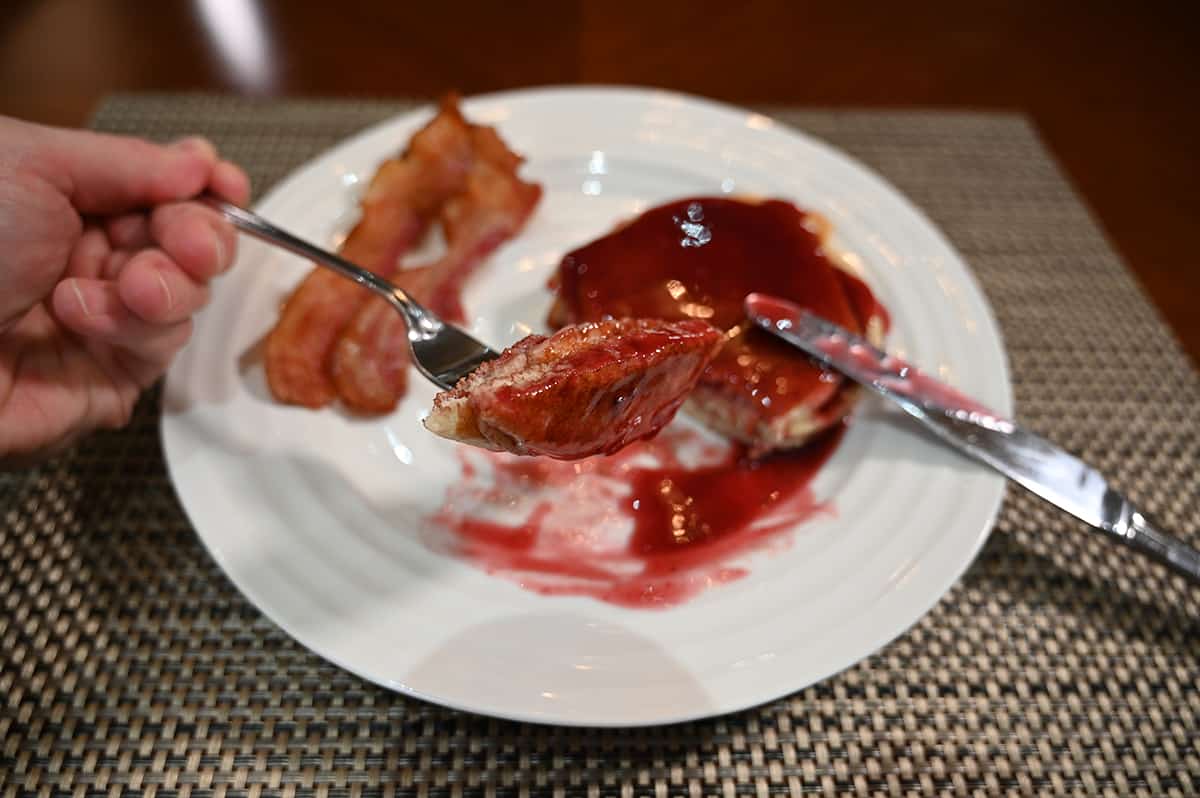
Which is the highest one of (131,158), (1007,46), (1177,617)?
(131,158)

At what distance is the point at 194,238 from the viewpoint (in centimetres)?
175

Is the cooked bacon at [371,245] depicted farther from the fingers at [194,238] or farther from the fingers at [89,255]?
the fingers at [89,255]

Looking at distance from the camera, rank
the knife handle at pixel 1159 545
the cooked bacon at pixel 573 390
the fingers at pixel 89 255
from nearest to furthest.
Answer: the cooked bacon at pixel 573 390 < the knife handle at pixel 1159 545 < the fingers at pixel 89 255

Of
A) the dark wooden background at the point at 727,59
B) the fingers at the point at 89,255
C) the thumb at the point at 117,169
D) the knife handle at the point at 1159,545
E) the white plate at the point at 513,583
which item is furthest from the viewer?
the dark wooden background at the point at 727,59

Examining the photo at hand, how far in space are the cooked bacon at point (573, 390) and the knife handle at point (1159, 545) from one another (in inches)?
37.9

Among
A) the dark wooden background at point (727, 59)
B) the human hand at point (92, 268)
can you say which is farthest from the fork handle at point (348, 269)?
the dark wooden background at point (727, 59)

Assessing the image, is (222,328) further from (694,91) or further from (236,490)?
(694,91)

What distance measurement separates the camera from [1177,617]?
5.73ft

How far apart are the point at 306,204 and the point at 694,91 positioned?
5.70 ft

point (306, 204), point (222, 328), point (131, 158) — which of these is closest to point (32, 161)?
point (131, 158)

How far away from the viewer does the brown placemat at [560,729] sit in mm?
1479

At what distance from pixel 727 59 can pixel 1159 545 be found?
261 cm

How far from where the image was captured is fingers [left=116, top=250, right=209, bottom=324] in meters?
1.62

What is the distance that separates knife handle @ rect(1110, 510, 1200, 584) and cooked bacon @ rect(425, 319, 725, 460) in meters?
0.96
